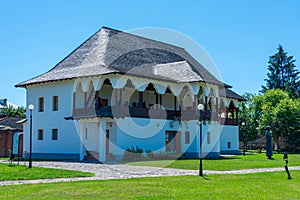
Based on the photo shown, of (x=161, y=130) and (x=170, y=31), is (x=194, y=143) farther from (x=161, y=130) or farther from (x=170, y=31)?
(x=170, y=31)

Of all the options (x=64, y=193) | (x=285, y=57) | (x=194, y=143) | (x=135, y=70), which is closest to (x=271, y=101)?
(x=285, y=57)

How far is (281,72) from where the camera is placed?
73.6m

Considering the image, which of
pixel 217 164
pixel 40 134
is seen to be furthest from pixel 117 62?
pixel 217 164

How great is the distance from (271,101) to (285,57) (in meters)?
15.8

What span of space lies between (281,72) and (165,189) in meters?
64.0

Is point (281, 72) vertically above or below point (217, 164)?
above

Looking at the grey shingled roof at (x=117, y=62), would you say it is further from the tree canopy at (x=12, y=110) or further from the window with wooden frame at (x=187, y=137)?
the tree canopy at (x=12, y=110)

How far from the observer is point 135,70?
32.8 metres

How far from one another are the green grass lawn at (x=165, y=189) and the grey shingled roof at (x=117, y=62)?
15442mm

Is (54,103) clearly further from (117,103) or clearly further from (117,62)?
(117,103)

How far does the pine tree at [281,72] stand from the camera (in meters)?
72.7

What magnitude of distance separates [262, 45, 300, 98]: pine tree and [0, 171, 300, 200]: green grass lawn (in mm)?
58387

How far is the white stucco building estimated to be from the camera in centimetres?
3111

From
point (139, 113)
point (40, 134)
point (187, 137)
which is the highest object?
point (139, 113)
